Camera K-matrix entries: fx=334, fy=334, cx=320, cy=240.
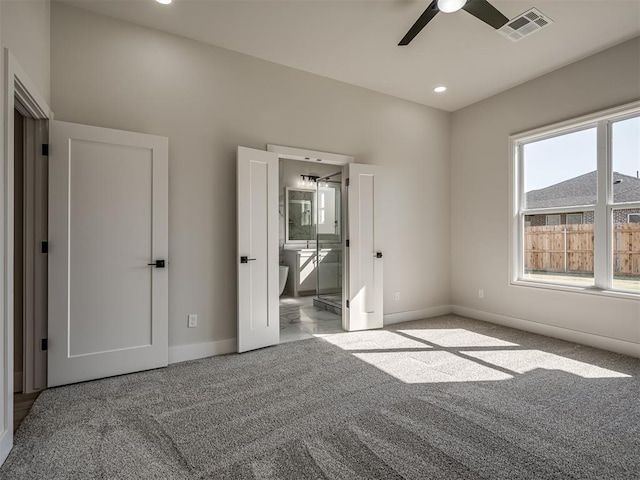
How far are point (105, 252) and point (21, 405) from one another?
3.84 feet

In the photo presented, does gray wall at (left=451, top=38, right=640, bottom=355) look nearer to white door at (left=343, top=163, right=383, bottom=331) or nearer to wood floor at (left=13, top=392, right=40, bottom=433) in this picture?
white door at (left=343, top=163, right=383, bottom=331)

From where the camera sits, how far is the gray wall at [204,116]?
2.83m

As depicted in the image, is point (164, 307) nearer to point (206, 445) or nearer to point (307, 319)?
point (206, 445)

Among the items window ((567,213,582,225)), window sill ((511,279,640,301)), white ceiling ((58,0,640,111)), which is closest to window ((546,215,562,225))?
window ((567,213,582,225))

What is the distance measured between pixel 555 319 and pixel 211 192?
13.4 ft

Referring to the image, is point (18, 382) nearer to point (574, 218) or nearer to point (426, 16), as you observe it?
point (426, 16)

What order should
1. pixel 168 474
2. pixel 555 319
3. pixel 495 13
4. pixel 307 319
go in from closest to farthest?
pixel 168 474, pixel 495 13, pixel 555 319, pixel 307 319

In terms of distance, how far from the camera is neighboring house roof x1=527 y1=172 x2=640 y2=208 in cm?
333

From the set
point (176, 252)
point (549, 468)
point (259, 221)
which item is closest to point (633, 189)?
point (549, 468)

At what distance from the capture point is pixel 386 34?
3154mm

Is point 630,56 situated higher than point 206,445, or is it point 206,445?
point 630,56

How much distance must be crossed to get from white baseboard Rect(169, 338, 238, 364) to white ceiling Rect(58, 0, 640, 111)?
2965 mm

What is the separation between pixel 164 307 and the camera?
295 cm

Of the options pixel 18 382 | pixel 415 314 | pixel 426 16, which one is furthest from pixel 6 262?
pixel 415 314
